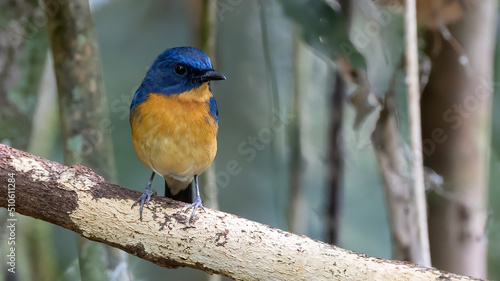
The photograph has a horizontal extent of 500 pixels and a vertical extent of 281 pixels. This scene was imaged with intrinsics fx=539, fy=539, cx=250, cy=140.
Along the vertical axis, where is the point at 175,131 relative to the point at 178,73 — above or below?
below

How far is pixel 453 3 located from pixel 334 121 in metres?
1.22

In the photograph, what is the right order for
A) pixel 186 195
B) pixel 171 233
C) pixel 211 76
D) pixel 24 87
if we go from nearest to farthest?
1. pixel 171 233
2. pixel 211 76
3. pixel 24 87
4. pixel 186 195

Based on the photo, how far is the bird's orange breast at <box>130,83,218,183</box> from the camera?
304 centimetres

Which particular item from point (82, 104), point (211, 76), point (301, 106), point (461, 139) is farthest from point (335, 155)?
point (82, 104)

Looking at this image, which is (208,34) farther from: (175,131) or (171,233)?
(171,233)

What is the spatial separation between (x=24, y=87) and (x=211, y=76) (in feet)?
4.18

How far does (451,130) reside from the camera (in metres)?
3.70

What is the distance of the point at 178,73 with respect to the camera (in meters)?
3.19

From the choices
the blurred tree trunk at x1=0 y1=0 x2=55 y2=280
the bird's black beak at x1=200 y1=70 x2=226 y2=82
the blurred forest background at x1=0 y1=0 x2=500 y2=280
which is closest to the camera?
the bird's black beak at x1=200 y1=70 x2=226 y2=82

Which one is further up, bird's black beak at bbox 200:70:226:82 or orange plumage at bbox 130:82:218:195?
bird's black beak at bbox 200:70:226:82

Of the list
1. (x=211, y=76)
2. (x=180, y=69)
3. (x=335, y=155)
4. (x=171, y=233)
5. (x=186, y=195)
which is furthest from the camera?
(x=335, y=155)

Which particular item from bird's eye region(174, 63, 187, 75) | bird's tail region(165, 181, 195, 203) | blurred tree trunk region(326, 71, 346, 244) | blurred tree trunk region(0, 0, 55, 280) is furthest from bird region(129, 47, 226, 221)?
blurred tree trunk region(326, 71, 346, 244)

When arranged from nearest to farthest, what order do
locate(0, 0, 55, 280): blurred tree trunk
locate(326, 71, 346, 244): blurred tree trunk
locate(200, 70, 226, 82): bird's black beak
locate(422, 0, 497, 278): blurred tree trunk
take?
1. locate(200, 70, 226, 82): bird's black beak
2. locate(0, 0, 55, 280): blurred tree trunk
3. locate(422, 0, 497, 278): blurred tree trunk
4. locate(326, 71, 346, 244): blurred tree trunk

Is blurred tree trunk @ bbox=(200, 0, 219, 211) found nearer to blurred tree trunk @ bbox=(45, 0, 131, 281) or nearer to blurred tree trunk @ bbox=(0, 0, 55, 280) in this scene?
blurred tree trunk @ bbox=(45, 0, 131, 281)
